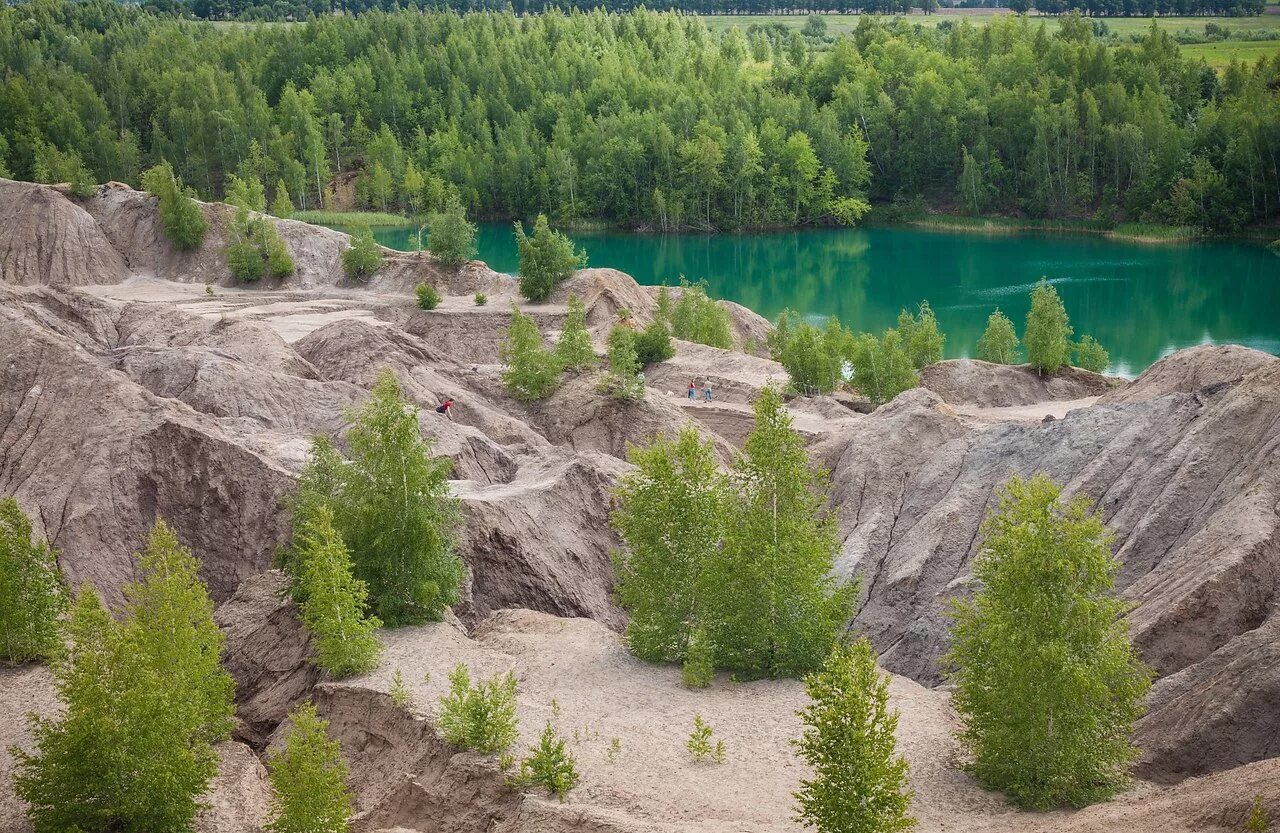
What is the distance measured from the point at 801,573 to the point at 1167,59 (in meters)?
142

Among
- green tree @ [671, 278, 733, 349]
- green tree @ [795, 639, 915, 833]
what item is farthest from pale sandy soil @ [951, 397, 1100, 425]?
green tree @ [795, 639, 915, 833]

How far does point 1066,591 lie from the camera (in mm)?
27031

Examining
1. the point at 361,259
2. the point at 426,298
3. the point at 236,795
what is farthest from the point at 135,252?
the point at 236,795

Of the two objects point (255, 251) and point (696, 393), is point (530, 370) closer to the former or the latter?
point (696, 393)

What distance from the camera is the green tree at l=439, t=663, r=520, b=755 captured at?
29.7 m

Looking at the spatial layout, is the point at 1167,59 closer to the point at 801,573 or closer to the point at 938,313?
the point at 938,313

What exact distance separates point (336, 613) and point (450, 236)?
58289mm

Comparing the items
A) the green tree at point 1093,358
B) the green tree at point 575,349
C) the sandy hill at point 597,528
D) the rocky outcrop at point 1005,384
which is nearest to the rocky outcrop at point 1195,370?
the sandy hill at point 597,528

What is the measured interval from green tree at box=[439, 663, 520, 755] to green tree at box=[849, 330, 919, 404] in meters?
43.5

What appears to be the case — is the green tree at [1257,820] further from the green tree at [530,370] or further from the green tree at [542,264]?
the green tree at [542,264]

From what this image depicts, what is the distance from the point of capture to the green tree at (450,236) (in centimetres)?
8938

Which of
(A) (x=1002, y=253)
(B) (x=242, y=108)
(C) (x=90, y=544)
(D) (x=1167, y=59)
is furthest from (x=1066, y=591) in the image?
(B) (x=242, y=108)

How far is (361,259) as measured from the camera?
9062 cm

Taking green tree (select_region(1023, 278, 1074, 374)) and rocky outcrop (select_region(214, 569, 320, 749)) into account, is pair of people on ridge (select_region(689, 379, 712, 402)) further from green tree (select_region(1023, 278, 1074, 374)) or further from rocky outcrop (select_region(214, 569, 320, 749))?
rocky outcrop (select_region(214, 569, 320, 749))
